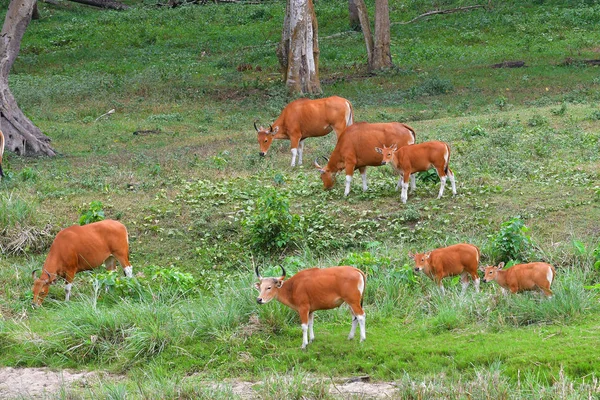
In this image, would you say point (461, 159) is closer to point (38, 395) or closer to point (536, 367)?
point (536, 367)

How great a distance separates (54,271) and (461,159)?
7879 mm

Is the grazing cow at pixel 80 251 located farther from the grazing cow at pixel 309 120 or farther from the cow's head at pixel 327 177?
the grazing cow at pixel 309 120

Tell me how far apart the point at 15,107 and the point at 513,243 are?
12922 mm

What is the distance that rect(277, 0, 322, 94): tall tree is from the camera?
24.2 meters

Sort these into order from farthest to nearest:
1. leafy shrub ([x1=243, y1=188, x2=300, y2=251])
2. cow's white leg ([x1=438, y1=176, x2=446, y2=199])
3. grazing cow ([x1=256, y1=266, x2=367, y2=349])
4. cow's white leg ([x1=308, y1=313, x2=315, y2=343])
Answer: cow's white leg ([x1=438, y1=176, x2=446, y2=199]) → leafy shrub ([x1=243, y1=188, x2=300, y2=251]) → cow's white leg ([x1=308, y1=313, x2=315, y2=343]) → grazing cow ([x1=256, y1=266, x2=367, y2=349])

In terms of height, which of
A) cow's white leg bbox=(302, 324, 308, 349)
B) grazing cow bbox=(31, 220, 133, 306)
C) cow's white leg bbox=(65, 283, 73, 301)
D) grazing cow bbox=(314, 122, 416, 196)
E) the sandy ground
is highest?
grazing cow bbox=(314, 122, 416, 196)

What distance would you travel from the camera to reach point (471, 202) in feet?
42.8

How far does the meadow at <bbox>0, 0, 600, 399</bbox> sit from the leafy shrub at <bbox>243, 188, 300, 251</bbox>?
3 centimetres

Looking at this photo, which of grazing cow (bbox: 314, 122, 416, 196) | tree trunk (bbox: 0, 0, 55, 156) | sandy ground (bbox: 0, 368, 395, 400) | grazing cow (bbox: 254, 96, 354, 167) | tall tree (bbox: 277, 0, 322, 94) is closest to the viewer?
sandy ground (bbox: 0, 368, 395, 400)

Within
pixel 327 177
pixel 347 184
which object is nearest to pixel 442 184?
pixel 347 184

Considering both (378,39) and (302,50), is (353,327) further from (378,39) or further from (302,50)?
(378,39)

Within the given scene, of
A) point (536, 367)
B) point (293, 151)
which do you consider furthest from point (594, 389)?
point (293, 151)

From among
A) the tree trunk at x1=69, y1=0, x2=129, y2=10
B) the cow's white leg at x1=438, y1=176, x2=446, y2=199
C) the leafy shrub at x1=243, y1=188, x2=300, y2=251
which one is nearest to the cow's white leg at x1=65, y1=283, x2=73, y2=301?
the leafy shrub at x1=243, y1=188, x2=300, y2=251

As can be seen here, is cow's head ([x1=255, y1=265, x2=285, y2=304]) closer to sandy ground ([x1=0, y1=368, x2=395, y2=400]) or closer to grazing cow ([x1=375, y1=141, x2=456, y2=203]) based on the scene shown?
sandy ground ([x1=0, y1=368, x2=395, y2=400])
